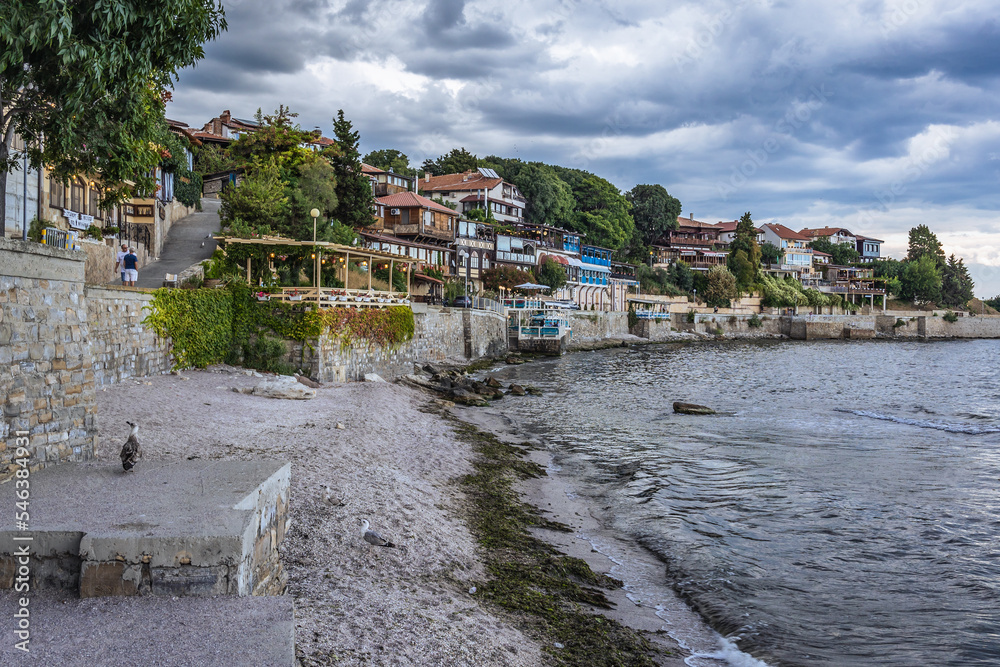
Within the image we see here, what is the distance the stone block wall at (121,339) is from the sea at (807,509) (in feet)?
41.5

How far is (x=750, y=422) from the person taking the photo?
26188 millimetres

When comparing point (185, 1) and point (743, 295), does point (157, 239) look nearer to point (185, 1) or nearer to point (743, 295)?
point (185, 1)

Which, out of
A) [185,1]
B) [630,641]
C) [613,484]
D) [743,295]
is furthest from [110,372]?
[743,295]

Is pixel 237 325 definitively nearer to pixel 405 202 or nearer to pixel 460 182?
pixel 405 202

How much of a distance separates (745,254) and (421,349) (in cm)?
8928

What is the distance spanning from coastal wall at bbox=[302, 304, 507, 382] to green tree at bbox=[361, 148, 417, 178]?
44.7m

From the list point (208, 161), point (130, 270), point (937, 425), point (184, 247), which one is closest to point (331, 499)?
point (130, 270)

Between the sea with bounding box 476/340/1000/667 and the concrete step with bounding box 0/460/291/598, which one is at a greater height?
the concrete step with bounding box 0/460/291/598

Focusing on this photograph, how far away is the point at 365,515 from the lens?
10242 millimetres

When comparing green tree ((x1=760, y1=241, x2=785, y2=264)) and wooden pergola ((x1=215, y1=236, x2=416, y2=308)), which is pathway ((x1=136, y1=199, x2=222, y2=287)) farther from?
green tree ((x1=760, y1=241, x2=785, y2=264))

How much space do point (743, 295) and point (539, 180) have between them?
41.0 metres

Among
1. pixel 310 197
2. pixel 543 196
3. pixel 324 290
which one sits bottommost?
pixel 324 290

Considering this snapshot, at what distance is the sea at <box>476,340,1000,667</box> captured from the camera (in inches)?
364

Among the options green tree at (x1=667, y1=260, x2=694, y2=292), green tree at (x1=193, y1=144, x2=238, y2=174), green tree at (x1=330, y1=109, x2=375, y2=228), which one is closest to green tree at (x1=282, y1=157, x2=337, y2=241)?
green tree at (x1=330, y1=109, x2=375, y2=228)
